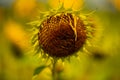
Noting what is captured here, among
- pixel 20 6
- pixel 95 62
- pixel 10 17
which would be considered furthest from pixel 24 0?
pixel 95 62

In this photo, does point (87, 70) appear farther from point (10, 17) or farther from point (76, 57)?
point (10, 17)

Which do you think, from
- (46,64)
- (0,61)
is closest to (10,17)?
(0,61)

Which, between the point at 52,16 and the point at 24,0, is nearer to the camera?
the point at 52,16

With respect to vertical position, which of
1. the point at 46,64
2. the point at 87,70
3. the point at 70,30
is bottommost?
the point at 87,70

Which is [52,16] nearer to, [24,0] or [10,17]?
[24,0]

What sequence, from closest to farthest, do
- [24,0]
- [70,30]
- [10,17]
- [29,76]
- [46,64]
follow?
[70,30]
[46,64]
[29,76]
[24,0]
[10,17]

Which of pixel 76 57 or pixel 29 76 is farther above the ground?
pixel 76 57

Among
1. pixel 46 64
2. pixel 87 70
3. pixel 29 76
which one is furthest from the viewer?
pixel 87 70
